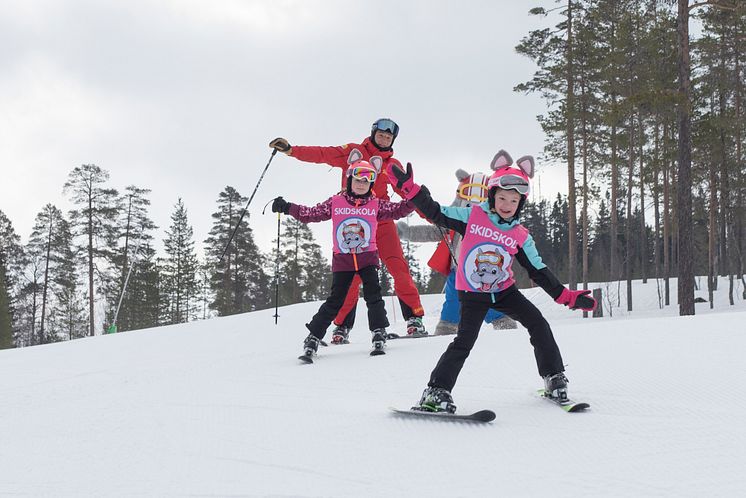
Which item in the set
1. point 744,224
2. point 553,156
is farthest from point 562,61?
point 744,224

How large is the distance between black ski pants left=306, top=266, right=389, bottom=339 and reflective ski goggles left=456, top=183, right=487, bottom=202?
64.6 inches

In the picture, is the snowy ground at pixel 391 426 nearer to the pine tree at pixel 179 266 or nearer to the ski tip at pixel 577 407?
the ski tip at pixel 577 407

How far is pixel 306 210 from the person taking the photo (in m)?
6.14

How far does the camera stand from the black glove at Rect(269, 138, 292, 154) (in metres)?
6.78

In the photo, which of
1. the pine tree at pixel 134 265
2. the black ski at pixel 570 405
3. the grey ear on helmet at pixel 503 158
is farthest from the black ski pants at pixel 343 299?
the pine tree at pixel 134 265

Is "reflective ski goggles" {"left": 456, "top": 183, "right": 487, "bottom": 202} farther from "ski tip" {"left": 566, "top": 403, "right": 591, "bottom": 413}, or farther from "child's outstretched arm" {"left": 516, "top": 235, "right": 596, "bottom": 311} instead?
"ski tip" {"left": 566, "top": 403, "right": 591, "bottom": 413}

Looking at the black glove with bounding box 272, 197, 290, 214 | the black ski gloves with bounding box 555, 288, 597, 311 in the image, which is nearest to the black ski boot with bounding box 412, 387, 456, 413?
the black ski gloves with bounding box 555, 288, 597, 311

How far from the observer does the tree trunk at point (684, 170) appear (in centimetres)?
1266

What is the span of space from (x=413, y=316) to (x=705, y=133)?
61.6 feet

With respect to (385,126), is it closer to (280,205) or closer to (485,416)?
(280,205)

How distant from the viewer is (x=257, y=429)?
11.0 ft

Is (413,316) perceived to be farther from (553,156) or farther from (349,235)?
(553,156)

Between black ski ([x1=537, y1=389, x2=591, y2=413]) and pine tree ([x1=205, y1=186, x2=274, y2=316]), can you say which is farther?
pine tree ([x1=205, y1=186, x2=274, y2=316])

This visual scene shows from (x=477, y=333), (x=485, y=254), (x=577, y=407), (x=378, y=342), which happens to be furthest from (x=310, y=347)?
(x=577, y=407)
